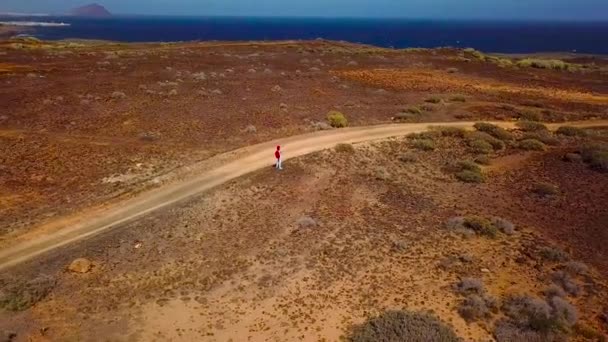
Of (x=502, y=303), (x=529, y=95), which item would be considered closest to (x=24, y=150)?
(x=502, y=303)

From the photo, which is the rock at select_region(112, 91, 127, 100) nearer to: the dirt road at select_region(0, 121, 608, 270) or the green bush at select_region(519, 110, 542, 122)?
the dirt road at select_region(0, 121, 608, 270)

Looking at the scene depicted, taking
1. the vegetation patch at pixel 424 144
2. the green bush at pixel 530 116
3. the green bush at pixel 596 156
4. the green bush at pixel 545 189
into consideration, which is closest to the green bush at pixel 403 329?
the green bush at pixel 545 189

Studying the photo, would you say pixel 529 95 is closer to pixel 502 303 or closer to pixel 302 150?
pixel 302 150

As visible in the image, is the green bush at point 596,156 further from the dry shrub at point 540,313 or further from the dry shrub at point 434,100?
the dry shrub at point 434,100

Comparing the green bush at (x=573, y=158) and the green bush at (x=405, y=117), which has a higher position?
the green bush at (x=405, y=117)

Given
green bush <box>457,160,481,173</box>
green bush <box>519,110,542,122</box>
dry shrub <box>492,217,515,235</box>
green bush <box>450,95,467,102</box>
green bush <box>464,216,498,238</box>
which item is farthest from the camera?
green bush <box>450,95,467,102</box>

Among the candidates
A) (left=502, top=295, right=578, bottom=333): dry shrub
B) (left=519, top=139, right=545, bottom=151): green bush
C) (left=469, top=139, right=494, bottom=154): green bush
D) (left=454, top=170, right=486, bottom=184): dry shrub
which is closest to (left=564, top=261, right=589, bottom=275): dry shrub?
(left=502, top=295, right=578, bottom=333): dry shrub
